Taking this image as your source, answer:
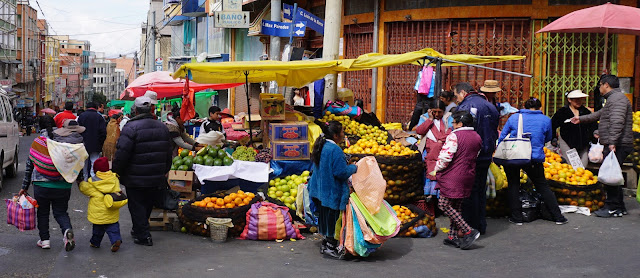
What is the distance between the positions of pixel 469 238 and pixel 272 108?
15.3 ft

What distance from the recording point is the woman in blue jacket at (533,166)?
910cm

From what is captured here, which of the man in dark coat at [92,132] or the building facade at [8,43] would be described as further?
the building facade at [8,43]

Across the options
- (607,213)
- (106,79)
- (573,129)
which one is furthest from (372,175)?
(106,79)

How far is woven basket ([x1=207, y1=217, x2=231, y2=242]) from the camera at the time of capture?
8289 mm

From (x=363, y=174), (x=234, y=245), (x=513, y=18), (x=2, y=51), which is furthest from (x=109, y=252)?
(x=2, y=51)

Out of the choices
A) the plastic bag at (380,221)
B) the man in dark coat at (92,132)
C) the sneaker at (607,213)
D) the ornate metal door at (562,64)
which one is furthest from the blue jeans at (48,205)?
the ornate metal door at (562,64)

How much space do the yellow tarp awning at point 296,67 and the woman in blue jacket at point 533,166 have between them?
1.59 meters

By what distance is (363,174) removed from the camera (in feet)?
24.4

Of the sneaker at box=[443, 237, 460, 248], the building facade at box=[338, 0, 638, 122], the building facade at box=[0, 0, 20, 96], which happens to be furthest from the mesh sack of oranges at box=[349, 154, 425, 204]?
the building facade at box=[0, 0, 20, 96]

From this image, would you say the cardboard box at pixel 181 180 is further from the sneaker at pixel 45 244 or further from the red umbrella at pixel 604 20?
the red umbrella at pixel 604 20

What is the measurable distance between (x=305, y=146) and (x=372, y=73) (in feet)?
21.0

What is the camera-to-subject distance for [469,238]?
7.92 m

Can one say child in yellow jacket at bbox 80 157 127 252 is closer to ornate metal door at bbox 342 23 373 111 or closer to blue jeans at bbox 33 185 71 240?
blue jeans at bbox 33 185 71 240

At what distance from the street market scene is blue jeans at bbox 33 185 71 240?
0.06 feet
